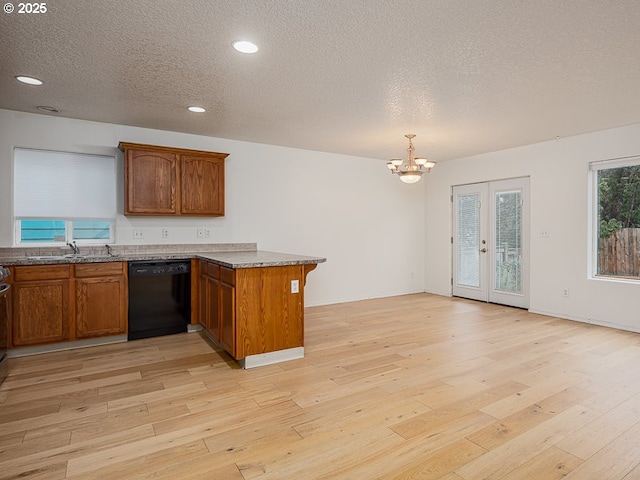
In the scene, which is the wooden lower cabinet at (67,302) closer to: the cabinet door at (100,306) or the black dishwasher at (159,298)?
the cabinet door at (100,306)

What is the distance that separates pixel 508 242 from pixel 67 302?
5.98 meters

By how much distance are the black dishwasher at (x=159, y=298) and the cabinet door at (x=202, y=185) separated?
74cm

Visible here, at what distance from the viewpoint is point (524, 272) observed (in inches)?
220

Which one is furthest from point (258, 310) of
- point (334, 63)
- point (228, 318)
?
point (334, 63)

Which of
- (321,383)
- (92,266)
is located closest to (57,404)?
(92,266)

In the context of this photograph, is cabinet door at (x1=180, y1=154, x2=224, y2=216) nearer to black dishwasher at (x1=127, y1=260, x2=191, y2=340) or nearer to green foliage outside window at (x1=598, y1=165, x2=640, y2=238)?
black dishwasher at (x1=127, y1=260, x2=191, y2=340)

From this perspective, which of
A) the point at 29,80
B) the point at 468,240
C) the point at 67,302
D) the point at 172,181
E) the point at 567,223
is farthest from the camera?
the point at 468,240

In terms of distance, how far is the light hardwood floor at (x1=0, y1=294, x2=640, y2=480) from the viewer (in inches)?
75.7

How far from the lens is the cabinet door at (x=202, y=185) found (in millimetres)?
4504

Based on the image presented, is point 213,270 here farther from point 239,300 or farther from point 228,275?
point 239,300

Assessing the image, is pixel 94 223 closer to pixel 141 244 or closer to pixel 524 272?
pixel 141 244

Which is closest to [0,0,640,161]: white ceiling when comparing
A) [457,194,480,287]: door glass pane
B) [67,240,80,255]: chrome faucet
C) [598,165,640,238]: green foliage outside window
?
[598,165,640,238]: green foliage outside window

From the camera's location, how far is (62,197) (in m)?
4.19

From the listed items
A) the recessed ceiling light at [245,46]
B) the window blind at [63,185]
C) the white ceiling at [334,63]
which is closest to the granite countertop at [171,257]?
the window blind at [63,185]
